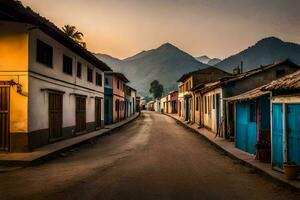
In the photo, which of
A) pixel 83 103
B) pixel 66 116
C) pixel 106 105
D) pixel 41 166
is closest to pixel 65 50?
pixel 66 116

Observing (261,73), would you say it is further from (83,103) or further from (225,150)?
(83,103)

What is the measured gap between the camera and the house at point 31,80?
14.4 meters

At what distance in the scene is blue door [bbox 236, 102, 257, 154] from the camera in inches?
572

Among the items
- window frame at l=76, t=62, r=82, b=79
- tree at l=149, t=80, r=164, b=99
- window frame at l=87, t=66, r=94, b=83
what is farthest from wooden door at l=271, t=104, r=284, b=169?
tree at l=149, t=80, r=164, b=99

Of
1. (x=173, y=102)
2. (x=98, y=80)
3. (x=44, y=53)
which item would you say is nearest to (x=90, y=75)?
(x=98, y=80)

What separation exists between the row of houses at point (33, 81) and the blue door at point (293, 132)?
9.61 meters

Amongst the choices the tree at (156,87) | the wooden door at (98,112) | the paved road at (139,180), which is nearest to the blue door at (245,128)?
the paved road at (139,180)

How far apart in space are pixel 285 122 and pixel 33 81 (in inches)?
406

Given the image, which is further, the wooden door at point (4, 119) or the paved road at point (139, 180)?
the wooden door at point (4, 119)

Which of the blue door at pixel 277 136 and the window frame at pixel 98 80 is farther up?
the window frame at pixel 98 80

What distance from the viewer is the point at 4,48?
14.5 metres

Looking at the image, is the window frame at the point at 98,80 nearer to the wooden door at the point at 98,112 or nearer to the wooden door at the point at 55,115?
the wooden door at the point at 98,112

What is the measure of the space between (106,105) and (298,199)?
3223cm

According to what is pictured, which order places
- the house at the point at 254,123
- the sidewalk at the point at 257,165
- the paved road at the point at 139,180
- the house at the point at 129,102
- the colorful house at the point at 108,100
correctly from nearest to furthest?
the paved road at the point at 139,180 → the sidewalk at the point at 257,165 → the house at the point at 254,123 → the colorful house at the point at 108,100 → the house at the point at 129,102
